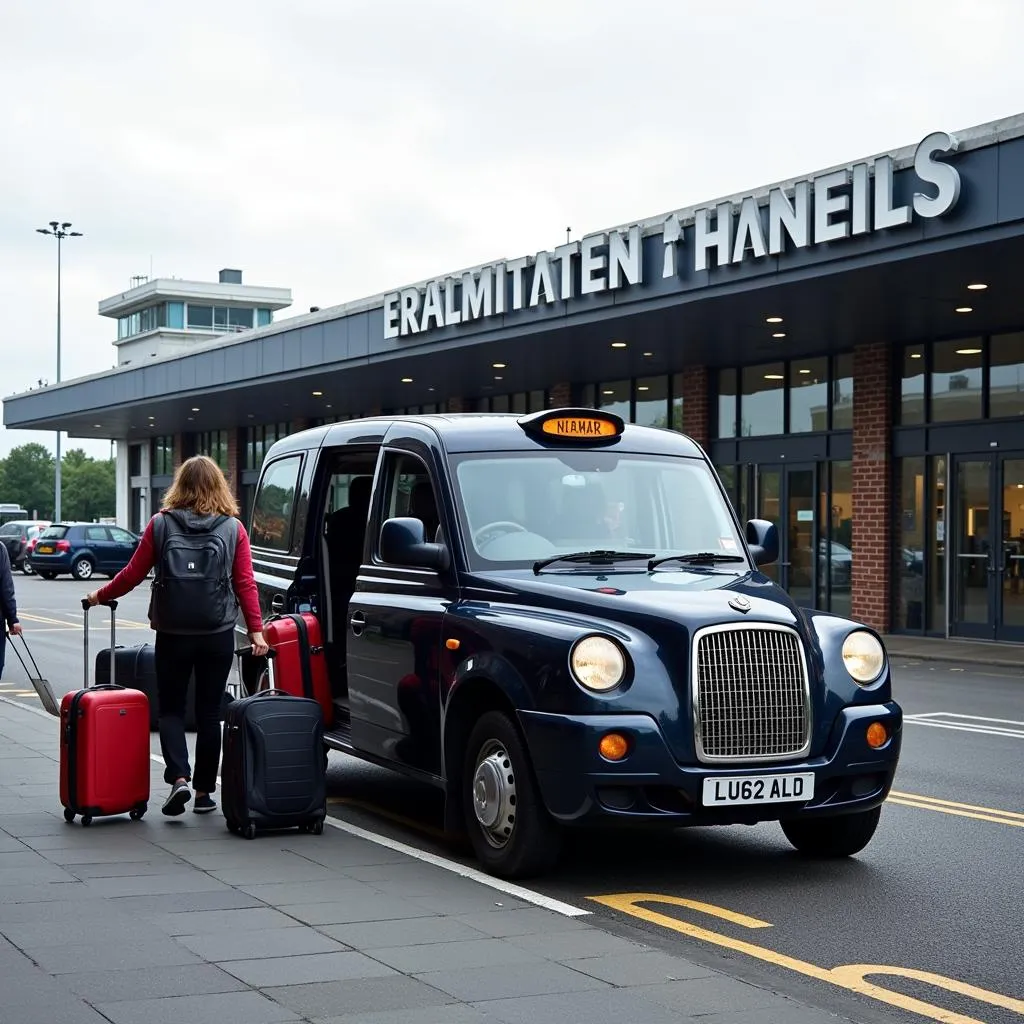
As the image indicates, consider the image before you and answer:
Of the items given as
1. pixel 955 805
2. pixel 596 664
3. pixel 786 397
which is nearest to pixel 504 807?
pixel 596 664

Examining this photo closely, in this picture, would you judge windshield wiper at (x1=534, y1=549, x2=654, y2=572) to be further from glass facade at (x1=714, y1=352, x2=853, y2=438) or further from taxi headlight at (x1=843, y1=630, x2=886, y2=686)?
glass facade at (x1=714, y1=352, x2=853, y2=438)

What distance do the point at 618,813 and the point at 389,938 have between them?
1198 millimetres

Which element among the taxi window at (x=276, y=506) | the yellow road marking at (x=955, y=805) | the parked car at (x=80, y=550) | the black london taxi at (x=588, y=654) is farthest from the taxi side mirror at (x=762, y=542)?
the parked car at (x=80, y=550)

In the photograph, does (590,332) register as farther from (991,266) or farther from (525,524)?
(525,524)

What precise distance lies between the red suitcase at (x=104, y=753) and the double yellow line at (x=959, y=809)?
14.0 ft

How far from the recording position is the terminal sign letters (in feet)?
53.2

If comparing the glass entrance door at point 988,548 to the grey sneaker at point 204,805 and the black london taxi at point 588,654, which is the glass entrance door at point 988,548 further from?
the grey sneaker at point 204,805

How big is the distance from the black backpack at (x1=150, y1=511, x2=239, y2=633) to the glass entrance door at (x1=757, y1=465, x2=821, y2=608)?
61.2ft

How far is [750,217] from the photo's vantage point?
18359mm

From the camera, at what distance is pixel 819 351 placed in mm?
Answer: 25281

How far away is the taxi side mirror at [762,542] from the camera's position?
312 inches

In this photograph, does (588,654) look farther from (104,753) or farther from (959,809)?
(959,809)

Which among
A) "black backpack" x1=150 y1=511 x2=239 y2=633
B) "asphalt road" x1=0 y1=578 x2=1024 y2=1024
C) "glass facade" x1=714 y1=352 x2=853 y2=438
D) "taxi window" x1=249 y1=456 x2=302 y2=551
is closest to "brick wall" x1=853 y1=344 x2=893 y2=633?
"glass facade" x1=714 y1=352 x2=853 y2=438

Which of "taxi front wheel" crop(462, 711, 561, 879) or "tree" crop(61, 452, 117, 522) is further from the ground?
"tree" crop(61, 452, 117, 522)
